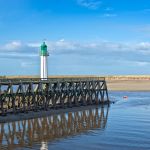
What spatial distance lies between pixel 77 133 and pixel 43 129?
2.81 m

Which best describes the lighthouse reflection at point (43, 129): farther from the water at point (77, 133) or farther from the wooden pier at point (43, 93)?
the wooden pier at point (43, 93)

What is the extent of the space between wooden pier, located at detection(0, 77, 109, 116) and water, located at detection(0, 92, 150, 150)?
322cm

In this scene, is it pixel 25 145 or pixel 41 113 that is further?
pixel 41 113

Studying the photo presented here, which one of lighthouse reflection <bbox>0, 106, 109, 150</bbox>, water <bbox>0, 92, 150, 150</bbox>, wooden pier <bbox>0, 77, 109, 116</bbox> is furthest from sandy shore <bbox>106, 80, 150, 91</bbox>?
water <bbox>0, 92, 150, 150</bbox>

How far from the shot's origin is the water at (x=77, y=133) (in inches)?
881

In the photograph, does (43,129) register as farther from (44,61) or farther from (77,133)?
(44,61)

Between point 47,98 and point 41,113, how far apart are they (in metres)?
3.43

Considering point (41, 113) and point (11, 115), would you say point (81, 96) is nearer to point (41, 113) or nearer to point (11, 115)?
point (41, 113)

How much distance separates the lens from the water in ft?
73.4

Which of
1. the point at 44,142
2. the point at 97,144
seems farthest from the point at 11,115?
the point at 97,144

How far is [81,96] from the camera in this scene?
1912 inches

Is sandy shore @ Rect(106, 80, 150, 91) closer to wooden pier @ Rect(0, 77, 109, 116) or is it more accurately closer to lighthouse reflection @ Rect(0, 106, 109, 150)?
wooden pier @ Rect(0, 77, 109, 116)

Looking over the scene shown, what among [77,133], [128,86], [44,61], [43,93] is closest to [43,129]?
[77,133]

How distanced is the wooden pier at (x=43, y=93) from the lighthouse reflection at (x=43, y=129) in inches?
113
